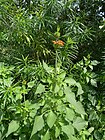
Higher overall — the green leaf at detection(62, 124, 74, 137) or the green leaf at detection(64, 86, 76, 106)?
the green leaf at detection(64, 86, 76, 106)

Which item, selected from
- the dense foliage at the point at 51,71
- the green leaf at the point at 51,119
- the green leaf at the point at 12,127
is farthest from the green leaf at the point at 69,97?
the green leaf at the point at 12,127

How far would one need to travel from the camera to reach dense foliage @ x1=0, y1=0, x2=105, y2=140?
1781mm

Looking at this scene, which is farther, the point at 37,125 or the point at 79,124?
the point at 79,124

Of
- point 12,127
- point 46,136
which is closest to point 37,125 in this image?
point 46,136

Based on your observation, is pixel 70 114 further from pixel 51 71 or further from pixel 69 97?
pixel 51 71

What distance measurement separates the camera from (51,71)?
1.90 meters

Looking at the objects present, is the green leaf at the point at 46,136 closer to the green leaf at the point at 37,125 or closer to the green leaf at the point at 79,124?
the green leaf at the point at 37,125

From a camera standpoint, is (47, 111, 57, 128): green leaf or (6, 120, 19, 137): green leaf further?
(6, 120, 19, 137): green leaf

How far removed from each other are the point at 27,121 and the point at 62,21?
0.89 m

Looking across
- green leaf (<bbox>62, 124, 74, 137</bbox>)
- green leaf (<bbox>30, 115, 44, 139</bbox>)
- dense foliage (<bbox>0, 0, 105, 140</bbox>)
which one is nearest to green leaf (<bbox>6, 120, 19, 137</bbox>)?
dense foliage (<bbox>0, 0, 105, 140</bbox>)

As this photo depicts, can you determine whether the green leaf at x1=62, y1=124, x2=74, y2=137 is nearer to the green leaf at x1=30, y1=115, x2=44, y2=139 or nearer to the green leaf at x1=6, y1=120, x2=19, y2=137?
the green leaf at x1=30, y1=115, x2=44, y2=139

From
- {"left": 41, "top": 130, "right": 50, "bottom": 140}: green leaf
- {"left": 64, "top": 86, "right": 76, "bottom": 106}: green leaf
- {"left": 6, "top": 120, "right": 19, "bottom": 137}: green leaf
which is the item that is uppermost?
{"left": 64, "top": 86, "right": 76, "bottom": 106}: green leaf

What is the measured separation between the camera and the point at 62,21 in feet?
7.75

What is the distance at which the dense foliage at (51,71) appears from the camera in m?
1.78
